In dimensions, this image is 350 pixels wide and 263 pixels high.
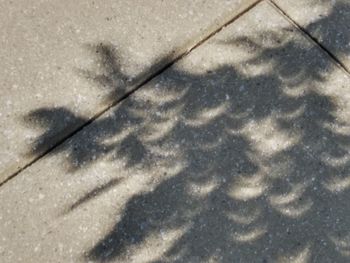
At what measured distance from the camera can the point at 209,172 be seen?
3.71 metres

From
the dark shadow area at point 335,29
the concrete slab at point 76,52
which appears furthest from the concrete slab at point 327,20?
the concrete slab at point 76,52

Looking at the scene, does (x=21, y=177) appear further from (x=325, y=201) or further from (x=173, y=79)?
(x=325, y=201)

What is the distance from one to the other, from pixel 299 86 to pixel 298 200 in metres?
0.68

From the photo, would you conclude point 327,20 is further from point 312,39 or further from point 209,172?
point 209,172

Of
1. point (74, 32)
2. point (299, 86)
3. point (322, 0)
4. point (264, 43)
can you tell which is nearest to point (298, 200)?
point (299, 86)

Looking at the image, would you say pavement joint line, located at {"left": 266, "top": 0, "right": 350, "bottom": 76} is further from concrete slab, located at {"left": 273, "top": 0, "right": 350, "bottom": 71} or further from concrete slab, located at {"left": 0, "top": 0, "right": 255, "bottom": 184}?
concrete slab, located at {"left": 0, "top": 0, "right": 255, "bottom": 184}

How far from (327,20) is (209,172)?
119 cm

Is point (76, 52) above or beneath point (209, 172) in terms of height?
above

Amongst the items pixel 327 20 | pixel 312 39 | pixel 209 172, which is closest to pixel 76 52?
pixel 209 172

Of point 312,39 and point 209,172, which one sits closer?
point 209,172

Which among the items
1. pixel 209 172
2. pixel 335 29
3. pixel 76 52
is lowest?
pixel 209 172

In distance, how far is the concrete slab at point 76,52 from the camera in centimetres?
385

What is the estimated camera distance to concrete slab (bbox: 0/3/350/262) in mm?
3559

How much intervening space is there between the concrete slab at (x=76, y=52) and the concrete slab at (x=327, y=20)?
1.00ft
